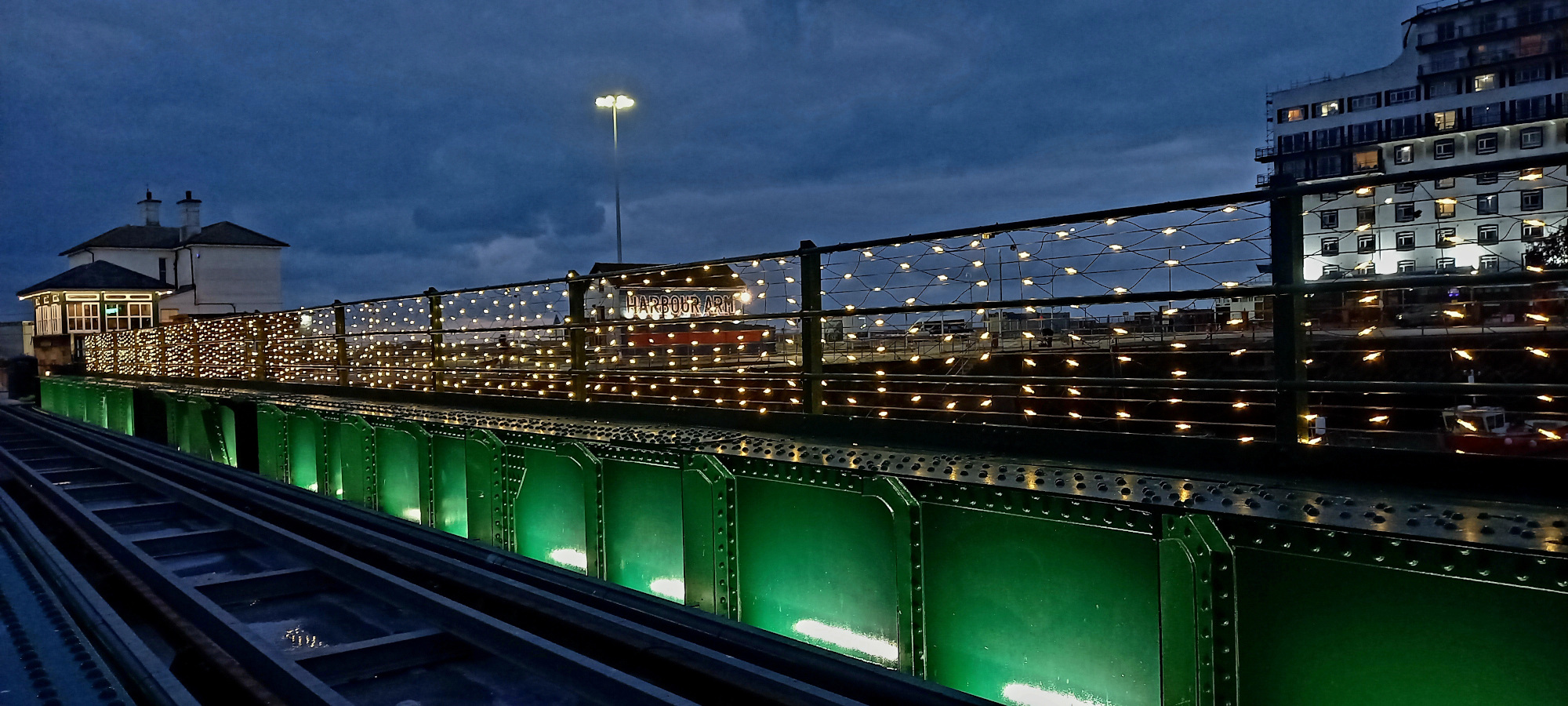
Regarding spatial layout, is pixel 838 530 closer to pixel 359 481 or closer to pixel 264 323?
pixel 359 481

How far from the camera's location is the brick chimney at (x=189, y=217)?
58.9 metres

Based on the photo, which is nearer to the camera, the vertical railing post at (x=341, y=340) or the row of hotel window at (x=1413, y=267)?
the row of hotel window at (x=1413, y=267)

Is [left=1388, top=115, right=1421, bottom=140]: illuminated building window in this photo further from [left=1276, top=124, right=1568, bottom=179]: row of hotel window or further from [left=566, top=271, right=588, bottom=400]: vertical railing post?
[left=566, top=271, right=588, bottom=400]: vertical railing post

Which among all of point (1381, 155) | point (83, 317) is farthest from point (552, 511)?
point (1381, 155)

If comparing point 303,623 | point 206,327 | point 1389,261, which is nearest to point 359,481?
point 303,623

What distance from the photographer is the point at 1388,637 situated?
9.84ft

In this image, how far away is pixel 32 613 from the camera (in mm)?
6109

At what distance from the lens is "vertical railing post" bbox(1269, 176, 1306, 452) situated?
13.2 feet

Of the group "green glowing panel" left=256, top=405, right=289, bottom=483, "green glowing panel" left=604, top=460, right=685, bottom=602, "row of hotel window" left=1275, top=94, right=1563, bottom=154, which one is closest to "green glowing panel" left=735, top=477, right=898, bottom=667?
"green glowing panel" left=604, top=460, right=685, bottom=602

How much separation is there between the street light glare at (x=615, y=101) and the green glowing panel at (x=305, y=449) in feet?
56.7

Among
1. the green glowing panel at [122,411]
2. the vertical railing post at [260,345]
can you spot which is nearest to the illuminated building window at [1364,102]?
the vertical railing post at [260,345]

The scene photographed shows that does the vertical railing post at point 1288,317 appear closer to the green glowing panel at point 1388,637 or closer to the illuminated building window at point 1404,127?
the green glowing panel at point 1388,637

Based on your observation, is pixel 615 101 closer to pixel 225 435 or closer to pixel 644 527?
pixel 225 435

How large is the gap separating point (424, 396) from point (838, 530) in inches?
286
